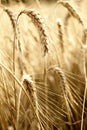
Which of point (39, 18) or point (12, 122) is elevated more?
point (39, 18)

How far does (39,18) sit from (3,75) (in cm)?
29

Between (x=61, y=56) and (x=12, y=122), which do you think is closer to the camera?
(x=12, y=122)

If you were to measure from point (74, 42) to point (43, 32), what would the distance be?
1.65 m

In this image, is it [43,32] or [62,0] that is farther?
[62,0]

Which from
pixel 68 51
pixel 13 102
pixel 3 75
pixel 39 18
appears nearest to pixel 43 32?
pixel 39 18

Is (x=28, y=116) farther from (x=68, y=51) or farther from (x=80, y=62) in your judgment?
(x=68, y=51)

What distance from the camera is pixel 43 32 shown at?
1.36 meters

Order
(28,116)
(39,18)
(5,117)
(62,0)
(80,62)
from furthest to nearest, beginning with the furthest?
(80,62) < (62,0) < (28,116) < (5,117) < (39,18)

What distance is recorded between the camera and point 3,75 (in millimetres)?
1457

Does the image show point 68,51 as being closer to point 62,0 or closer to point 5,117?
point 62,0

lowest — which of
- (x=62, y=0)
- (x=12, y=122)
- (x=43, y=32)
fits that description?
(x=12, y=122)

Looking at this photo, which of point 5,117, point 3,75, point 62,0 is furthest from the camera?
point 62,0

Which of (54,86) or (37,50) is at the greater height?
(37,50)

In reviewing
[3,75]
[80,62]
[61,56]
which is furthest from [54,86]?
[3,75]
